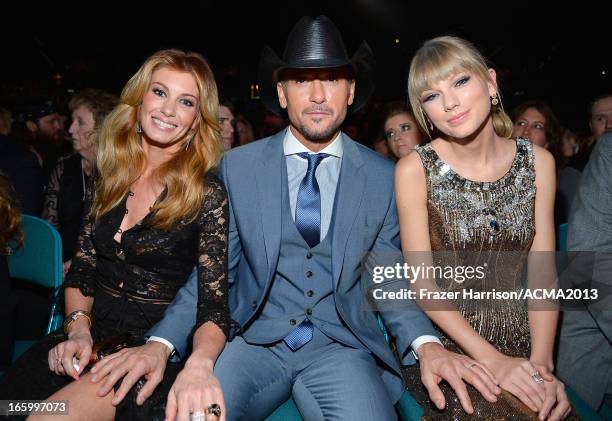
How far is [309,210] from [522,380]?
3.42 feet

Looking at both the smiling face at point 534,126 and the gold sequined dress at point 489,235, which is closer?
the gold sequined dress at point 489,235

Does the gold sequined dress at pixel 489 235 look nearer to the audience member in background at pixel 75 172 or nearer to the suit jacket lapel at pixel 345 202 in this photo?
the suit jacket lapel at pixel 345 202

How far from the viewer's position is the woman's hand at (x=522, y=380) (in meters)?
1.76

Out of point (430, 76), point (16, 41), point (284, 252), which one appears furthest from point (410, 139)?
point (16, 41)

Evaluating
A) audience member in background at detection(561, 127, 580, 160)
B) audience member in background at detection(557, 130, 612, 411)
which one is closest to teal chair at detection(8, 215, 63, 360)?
audience member in background at detection(557, 130, 612, 411)

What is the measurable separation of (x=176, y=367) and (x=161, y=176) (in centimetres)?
85

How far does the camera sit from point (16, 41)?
1179 centimetres

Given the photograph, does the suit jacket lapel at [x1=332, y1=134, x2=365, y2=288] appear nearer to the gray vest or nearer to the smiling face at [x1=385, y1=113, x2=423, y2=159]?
the gray vest

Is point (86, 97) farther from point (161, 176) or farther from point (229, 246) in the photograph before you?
point (229, 246)

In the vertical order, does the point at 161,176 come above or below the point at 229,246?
above

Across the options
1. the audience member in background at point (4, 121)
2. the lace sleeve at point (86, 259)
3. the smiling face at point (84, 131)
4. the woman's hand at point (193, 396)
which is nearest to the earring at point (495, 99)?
the woman's hand at point (193, 396)

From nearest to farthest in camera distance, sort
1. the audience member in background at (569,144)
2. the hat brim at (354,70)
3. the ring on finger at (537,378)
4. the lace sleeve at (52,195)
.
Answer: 1. the ring on finger at (537,378)
2. the hat brim at (354,70)
3. the lace sleeve at (52,195)
4. the audience member in background at (569,144)

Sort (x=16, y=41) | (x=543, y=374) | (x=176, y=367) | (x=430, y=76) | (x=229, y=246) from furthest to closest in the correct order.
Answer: (x=16, y=41)
(x=229, y=246)
(x=430, y=76)
(x=176, y=367)
(x=543, y=374)

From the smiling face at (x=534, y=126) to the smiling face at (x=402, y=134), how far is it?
1.09m
